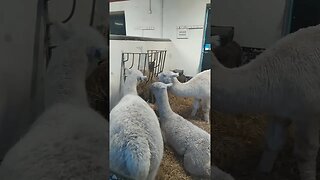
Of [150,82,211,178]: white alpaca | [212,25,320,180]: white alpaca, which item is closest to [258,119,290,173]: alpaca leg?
[212,25,320,180]: white alpaca

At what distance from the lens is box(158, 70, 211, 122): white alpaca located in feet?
2.23

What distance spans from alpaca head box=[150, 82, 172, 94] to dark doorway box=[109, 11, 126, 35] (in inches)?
5.0

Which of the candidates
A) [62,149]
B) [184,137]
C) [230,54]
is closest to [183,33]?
[230,54]

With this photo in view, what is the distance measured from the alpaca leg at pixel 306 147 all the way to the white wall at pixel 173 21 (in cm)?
27

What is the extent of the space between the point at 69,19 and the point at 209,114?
35 cm

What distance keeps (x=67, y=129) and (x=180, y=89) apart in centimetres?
25

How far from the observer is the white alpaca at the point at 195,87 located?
68 centimetres

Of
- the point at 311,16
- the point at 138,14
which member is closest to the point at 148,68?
the point at 138,14

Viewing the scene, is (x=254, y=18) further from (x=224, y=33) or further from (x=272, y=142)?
(x=272, y=142)

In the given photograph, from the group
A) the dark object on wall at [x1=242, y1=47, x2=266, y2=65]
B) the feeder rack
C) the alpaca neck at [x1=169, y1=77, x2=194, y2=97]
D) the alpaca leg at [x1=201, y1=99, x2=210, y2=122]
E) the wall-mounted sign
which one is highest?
the wall-mounted sign

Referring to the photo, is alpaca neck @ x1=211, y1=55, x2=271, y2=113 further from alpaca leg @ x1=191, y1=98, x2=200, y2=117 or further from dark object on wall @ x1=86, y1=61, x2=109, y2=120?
dark object on wall @ x1=86, y1=61, x2=109, y2=120

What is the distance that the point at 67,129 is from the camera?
0.67 metres

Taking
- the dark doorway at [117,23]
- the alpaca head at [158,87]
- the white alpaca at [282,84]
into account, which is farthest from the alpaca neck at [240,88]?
the dark doorway at [117,23]

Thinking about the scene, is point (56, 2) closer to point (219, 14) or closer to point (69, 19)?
point (69, 19)
